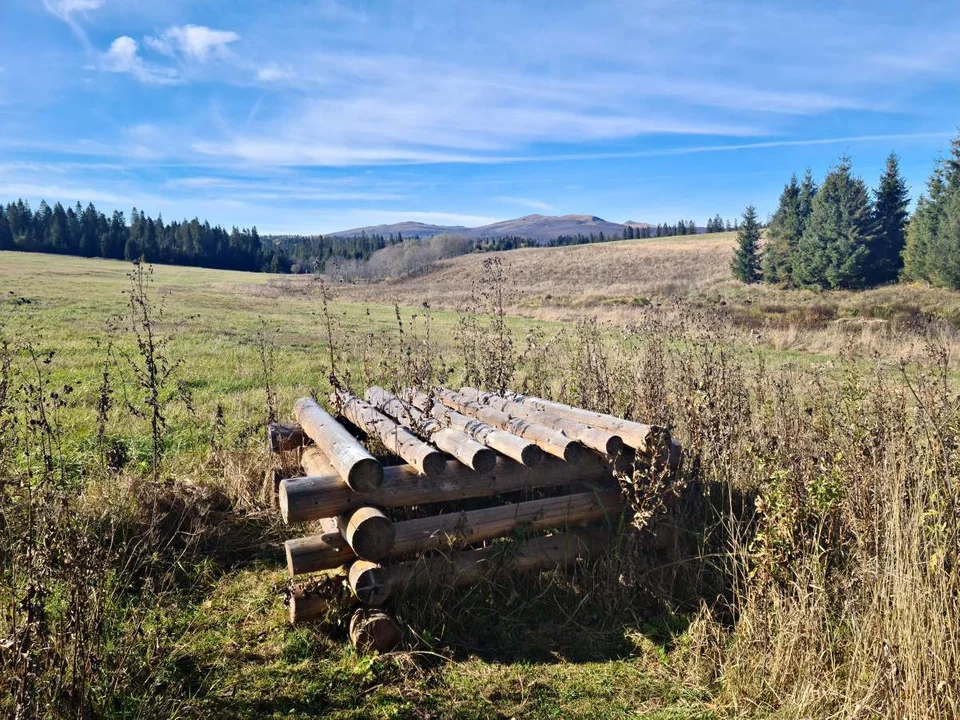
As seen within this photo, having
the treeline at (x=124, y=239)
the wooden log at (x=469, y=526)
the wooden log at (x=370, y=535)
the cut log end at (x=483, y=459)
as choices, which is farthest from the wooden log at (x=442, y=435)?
the treeline at (x=124, y=239)

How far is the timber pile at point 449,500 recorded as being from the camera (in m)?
4.08

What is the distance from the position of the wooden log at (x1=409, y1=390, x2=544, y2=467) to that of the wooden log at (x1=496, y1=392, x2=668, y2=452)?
70 cm

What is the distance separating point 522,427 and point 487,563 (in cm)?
119

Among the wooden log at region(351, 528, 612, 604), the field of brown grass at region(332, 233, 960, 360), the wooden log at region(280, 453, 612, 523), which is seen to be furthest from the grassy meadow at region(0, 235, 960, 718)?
the field of brown grass at region(332, 233, 960, 360)

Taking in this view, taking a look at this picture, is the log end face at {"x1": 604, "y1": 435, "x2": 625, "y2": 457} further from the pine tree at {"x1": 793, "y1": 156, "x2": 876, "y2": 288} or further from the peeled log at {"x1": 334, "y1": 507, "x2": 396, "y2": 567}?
the pine tree at {"x1": 793, "y1": 156, "x2": 876, "y2": 288}

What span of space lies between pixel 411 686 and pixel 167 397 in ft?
27.1

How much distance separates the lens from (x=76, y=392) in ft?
32.6

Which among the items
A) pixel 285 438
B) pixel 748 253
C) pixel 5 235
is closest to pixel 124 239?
pixel 5 235

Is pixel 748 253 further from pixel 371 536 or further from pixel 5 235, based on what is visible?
pixel 5 235

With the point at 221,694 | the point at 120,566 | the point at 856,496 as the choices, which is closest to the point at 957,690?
the point at 856,496

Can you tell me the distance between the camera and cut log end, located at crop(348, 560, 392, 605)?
158 inches

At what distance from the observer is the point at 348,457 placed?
4211mm

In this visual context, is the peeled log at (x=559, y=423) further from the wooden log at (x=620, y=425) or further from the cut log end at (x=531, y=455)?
the cut log end at (x=531, y=455)

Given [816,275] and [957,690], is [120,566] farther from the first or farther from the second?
[816,275]
